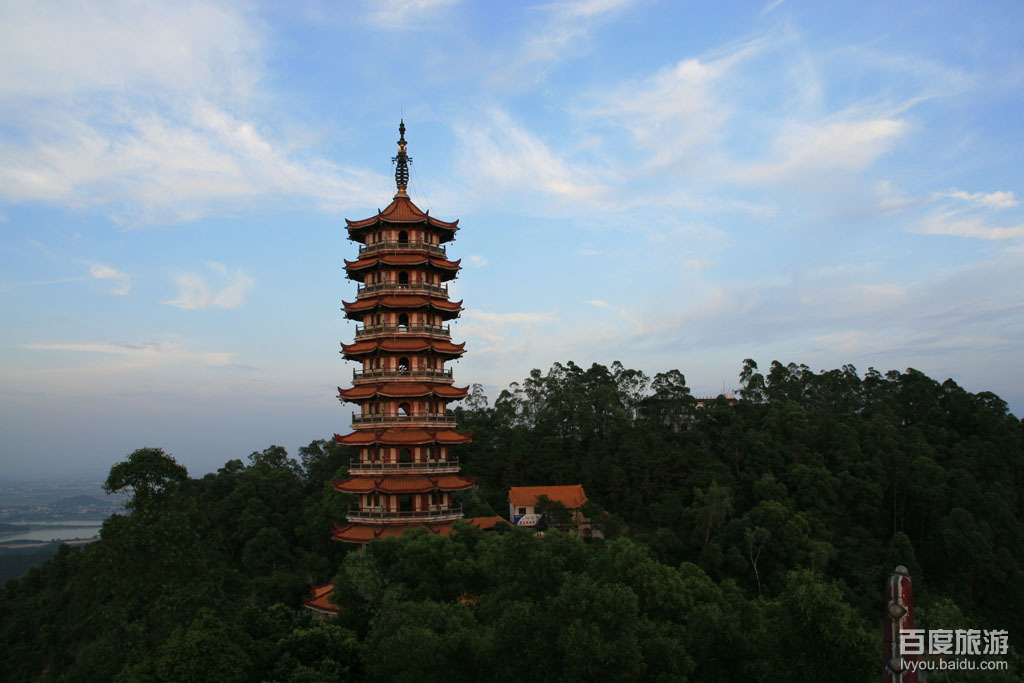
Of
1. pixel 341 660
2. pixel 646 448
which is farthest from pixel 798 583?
pixel 646 448

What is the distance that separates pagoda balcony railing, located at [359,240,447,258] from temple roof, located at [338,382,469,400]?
7.22 meters

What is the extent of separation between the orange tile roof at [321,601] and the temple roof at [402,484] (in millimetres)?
4663

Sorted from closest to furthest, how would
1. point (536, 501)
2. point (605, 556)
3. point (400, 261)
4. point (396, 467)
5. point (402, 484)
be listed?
point (605, 556) → point (402, 484) → point (396, 467) → point (400, 261) → point (536, 501)

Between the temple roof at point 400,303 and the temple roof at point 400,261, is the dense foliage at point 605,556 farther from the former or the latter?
the temple roof at point 400,261

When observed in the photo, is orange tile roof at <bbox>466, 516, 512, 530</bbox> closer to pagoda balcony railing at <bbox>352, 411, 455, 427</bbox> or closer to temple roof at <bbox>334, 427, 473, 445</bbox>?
temple roof at <bbox>334, 427, 473, 445</bbox>

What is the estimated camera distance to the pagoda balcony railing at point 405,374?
33625 millimetres

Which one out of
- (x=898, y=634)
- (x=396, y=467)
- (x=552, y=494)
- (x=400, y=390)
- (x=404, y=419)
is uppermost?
(x=400, y=390)

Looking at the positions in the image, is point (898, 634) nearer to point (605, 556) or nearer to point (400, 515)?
point (605, 556)

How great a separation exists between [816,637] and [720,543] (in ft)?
86.7

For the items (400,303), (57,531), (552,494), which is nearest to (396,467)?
(400,303)

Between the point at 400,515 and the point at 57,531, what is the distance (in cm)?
17856

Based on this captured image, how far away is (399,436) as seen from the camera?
3275 cm

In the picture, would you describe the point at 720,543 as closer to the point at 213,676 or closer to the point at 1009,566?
the point at 1009,566

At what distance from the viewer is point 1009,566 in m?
40.6
